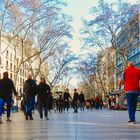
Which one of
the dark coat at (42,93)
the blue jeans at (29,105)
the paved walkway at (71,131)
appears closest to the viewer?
the paved walkway at (71,131)

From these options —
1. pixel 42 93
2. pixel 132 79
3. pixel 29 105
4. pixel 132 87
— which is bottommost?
pixel 29 105

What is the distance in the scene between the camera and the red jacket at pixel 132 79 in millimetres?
12766

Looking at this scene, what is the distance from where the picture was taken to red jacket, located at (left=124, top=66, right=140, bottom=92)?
41.9 feet

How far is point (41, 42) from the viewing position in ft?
146

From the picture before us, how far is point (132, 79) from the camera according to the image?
42.3 feet

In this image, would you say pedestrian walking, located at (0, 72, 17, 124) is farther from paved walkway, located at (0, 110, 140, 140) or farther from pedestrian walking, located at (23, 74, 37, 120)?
Answer: paved walkway, located at (0, 110, 140, 140)

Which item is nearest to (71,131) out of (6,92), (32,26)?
(6,92)

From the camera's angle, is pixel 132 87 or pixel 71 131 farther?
pixel 132 87

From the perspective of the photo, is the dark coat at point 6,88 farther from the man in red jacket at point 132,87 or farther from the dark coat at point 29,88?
the man in red jacket at point 132,87

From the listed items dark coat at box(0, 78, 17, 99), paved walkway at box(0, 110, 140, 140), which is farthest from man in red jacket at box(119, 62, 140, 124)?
dark coat at box(0, 78, 17, 99)

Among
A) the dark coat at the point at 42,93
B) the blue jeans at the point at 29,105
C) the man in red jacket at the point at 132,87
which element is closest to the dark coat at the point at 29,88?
the blue jeans at the point at 29,105

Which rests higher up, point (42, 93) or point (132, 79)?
point (132, 79)

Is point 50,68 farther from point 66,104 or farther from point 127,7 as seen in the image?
point 66,104

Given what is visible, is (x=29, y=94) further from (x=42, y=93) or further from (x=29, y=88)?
(x=42, y=93)
